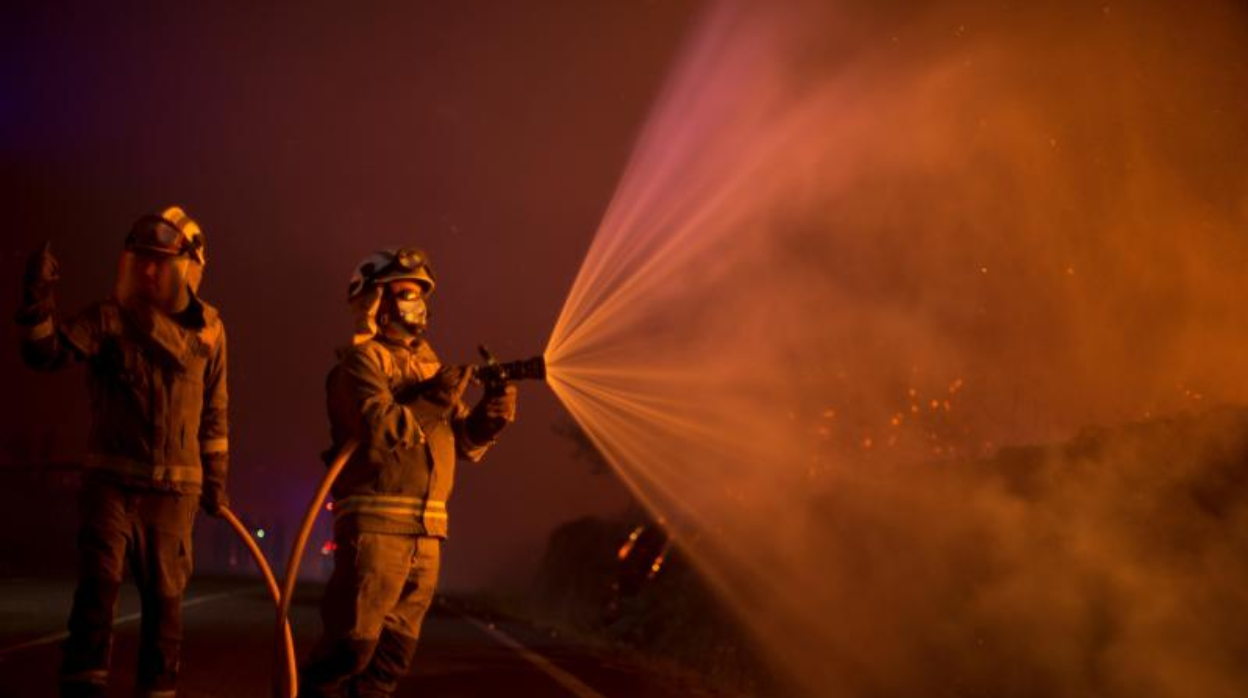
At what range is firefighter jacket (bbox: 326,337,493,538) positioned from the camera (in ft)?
20.0

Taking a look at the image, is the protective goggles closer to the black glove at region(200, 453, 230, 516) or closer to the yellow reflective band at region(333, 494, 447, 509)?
the black glove at region(200, 453, 230, 516)

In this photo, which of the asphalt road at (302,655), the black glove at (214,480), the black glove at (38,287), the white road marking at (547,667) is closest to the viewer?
the black glove at (38,287)

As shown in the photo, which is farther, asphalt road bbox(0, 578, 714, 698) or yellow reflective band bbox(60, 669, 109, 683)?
asphalt road bbox(0, 578, 714, 698)

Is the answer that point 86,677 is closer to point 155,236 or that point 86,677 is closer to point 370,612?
point 370,612

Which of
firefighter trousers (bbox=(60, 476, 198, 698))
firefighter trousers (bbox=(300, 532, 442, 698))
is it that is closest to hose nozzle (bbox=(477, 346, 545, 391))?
firefighter trousers (bbox=(300, 532, 442, 698))

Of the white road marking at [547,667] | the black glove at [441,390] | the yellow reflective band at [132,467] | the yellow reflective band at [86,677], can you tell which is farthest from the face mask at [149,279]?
the white road marking at [547,667]

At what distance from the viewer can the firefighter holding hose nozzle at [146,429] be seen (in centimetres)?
616

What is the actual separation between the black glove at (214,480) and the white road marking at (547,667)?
379 centimetres

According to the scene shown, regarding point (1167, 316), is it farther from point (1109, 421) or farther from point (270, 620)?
point (270, 620)

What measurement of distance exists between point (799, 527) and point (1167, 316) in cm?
462

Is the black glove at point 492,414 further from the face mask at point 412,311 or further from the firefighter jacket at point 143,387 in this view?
the firefighter jacket at point 143,387

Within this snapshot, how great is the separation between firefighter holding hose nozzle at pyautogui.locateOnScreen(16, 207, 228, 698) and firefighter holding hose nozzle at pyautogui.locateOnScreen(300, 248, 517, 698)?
0.68 meters

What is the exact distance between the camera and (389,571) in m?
6.05

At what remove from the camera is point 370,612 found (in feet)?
19.5
